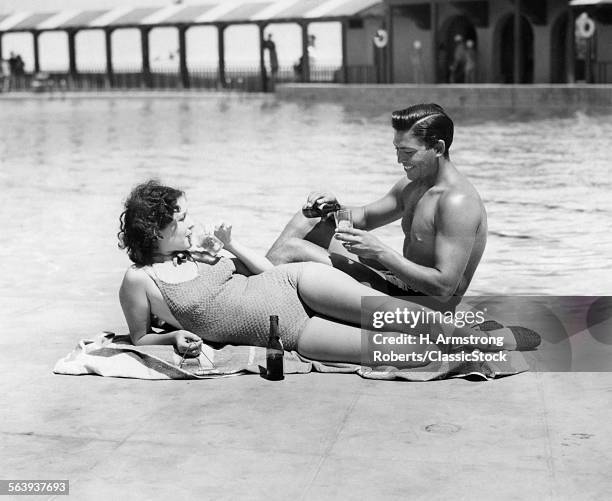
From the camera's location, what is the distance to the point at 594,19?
29172 mm

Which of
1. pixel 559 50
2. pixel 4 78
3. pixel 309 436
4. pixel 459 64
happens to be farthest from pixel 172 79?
pixel 309 436

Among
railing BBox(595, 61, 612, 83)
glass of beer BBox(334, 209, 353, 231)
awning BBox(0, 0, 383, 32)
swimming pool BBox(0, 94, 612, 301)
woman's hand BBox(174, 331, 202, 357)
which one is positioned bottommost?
swimming pool BBox(0, 94, 612, 301)

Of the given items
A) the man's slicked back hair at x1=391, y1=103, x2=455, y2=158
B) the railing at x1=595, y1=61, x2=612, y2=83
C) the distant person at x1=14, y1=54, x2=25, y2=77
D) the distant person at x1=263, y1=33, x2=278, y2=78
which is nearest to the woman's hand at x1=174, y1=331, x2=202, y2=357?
the man's slicked back hair at x1=391, y1=103, x2=455, y2=158

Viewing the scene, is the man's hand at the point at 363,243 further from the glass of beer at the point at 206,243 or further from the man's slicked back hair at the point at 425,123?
the glass of beer at the point at 206,243

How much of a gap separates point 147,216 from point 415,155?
1.02 m

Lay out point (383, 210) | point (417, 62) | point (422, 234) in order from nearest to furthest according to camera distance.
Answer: point (422, 234), point (383, 210), point (417, 62)

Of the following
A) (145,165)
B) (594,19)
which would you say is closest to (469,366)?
(145,165)

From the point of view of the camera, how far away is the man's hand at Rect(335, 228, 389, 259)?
171 inches

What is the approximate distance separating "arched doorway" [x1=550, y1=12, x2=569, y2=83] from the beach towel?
27551 millimetres

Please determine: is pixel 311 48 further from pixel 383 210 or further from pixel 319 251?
pixel 319 251

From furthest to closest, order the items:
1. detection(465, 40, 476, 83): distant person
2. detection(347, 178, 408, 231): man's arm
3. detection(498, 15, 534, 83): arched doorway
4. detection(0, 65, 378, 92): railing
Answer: detection(0, 65, 378, 92): railing < detection(498, 15, 534, 83): arched doorway < detection(465, 40, 476, 83): distant person < detection(347, 178, 408, 231): man's arm

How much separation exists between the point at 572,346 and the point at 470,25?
2981 centimetres

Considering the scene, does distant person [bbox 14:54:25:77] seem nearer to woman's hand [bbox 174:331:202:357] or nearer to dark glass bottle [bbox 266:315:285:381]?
woman's hand [bbox 174:331:202:357]

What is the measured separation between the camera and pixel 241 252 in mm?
4602
